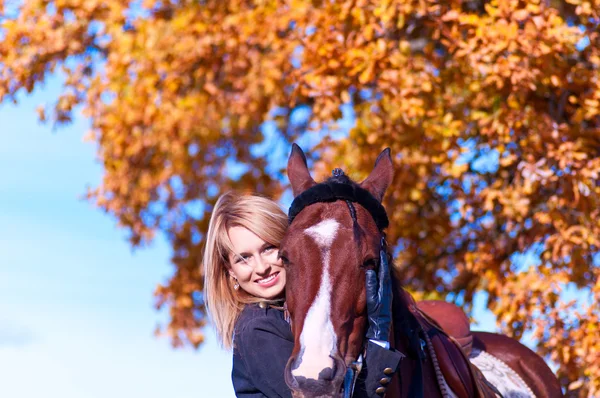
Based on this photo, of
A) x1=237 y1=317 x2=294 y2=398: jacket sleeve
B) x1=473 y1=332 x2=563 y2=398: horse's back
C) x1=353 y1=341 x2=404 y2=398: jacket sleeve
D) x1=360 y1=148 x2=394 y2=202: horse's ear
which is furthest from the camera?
x1=473 y1=332 x2=563 y2=398: horse's back

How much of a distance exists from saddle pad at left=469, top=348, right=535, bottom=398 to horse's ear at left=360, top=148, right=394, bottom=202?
2.12 metres

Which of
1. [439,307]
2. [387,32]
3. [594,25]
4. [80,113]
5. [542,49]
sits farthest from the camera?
[80,113]

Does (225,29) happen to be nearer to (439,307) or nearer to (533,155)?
(533,155)

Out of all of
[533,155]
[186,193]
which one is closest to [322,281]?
[533,155]

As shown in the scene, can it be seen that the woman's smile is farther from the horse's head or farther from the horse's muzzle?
the horse's muzzle

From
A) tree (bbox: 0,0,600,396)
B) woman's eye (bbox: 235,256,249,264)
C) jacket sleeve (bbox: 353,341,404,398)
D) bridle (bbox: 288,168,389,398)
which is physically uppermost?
tree (bbox: 0,0,600,396)

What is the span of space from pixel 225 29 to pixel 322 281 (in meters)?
8.08

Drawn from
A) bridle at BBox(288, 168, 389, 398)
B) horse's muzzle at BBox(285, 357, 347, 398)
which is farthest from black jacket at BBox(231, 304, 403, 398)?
bridle at BBox(288, 168, 389, 398)

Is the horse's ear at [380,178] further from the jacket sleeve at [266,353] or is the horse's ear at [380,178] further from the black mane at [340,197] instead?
the jacket sleeve at [266,353]

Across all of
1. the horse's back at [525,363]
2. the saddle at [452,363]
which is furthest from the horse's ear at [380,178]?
the horse's back at [525,363]

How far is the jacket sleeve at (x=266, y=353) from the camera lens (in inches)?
129

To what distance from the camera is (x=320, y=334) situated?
114 inches

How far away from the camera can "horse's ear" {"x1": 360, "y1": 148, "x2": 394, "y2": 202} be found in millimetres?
3463

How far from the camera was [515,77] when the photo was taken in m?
6.99
